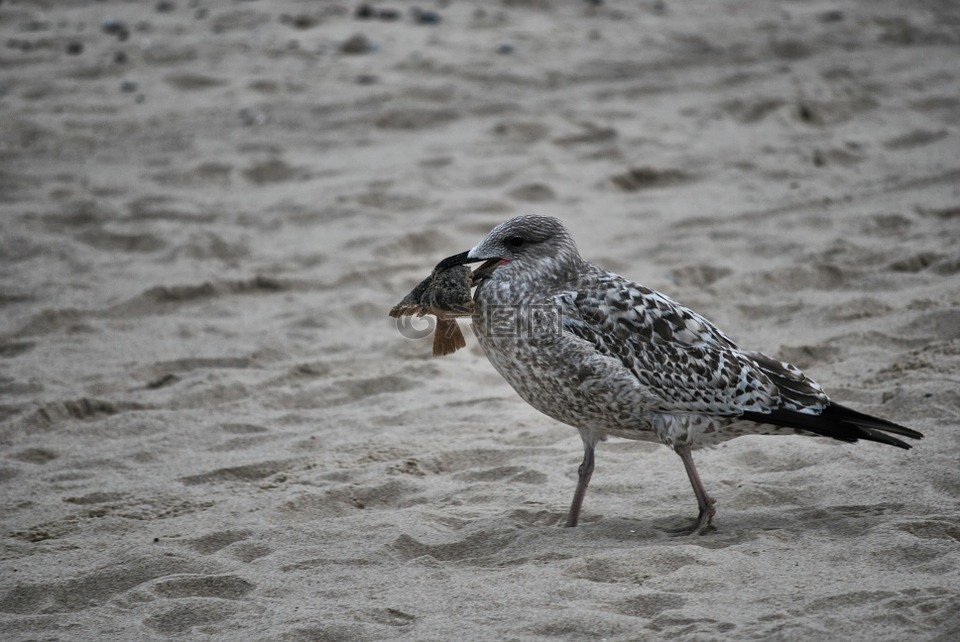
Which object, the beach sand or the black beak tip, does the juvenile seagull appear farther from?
the beach sand

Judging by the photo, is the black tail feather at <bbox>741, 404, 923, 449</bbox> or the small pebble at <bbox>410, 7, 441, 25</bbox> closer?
the black tail feather at <bbox>741, 404, 923, 449</bbox>

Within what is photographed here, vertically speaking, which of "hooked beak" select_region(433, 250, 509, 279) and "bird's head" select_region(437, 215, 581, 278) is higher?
"bird's head" select_region(437, 215, 581, 278)

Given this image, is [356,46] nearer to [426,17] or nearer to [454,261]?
[426,17]

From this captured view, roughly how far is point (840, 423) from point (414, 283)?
363cm

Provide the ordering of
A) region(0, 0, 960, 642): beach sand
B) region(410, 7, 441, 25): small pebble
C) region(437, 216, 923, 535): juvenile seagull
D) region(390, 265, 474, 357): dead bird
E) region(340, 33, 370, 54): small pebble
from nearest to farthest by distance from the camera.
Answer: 1. region(0, 0, 960, 642): beach sand
2. region(437, 216, 923, 535): juvenile seagull
3. region(390, 265, 474, 357): dead bird
4. region(340, 33, 370, 54): small pebble
5. region(410, 7, 441, 25): small pebble

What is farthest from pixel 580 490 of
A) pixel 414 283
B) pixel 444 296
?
pixel 414 283

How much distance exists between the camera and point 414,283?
24.4ft

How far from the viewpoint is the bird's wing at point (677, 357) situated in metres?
4.47

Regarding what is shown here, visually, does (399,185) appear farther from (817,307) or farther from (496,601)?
(496,601)

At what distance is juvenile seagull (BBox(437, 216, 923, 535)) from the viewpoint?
445cm

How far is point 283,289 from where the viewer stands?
7.48 metres

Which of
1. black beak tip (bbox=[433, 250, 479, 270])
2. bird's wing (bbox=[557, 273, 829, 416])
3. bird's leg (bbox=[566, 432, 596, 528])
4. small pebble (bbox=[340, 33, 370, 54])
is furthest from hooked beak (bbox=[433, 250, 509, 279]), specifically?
small pebble (bbox=[340, 33, 370, 54])

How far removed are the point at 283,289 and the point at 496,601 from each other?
402 cm

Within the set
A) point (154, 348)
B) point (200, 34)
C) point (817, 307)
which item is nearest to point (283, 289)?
point (154, 348)
